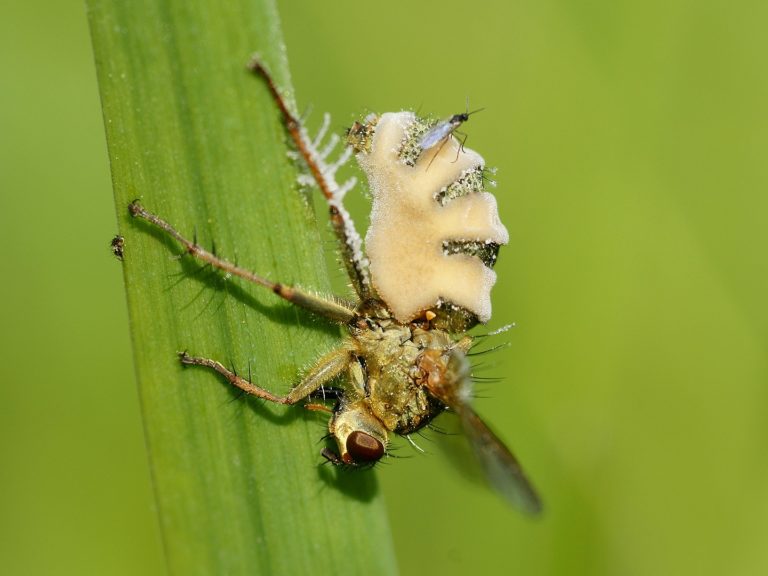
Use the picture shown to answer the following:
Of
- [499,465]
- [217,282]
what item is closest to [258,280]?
[217,282]

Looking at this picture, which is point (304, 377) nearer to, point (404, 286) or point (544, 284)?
point (404, 286)

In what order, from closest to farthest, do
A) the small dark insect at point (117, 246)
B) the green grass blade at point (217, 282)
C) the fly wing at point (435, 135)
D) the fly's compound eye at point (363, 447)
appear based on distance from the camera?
the green grass blade at point (217, 282) → the small dark insect at point (117, 246) → the fly's compound eye at point (363, 447) → the fly wing at point (435, 135)

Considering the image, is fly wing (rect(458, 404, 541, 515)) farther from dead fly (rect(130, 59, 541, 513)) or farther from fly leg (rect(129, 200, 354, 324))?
fly leg (rect(129, 200, 354, 324))

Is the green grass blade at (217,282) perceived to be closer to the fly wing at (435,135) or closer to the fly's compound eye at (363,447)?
the fly's compound eye at (363,447)

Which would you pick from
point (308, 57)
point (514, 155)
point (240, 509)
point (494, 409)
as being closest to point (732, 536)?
point (494, 409)

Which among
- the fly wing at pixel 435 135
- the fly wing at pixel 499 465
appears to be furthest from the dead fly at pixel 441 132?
the fly wing at pixel 499 465
